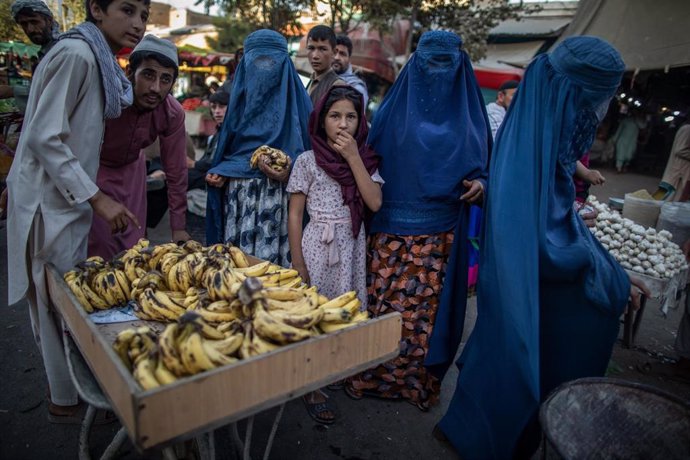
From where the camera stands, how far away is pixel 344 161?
98.0 inches

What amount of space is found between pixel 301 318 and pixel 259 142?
1.79 m

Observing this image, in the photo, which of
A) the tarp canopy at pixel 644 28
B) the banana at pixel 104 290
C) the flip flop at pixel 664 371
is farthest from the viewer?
the tarp canopy at pixel 644 28

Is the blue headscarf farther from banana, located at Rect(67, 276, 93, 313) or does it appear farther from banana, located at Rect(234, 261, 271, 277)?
banana, located at Rect(67, 276, 93, 313)

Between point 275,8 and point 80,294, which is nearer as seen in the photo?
point 80,294

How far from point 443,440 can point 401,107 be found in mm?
1970

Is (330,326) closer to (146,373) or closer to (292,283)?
(292,283)

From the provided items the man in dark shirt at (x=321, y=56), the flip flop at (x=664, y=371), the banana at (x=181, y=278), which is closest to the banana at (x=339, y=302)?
the banana at (x=181, y=278)

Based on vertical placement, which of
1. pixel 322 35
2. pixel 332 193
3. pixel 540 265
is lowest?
pixel 540 265

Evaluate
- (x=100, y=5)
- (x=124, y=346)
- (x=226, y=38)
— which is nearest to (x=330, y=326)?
(x=124, y=346)

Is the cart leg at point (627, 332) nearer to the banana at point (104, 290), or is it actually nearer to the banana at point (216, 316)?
the banana at point (216, 316)

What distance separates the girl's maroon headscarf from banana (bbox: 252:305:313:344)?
1196mm

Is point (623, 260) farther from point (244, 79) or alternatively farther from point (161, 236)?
point (161, 236)

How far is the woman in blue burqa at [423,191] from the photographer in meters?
2.49

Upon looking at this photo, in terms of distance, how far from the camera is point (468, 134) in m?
2.50
